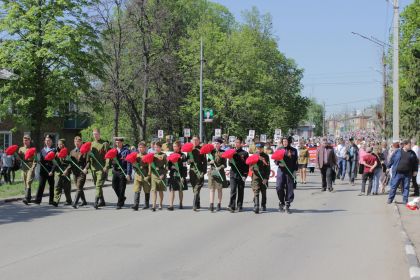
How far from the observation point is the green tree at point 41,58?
25.5 metres

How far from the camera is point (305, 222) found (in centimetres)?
1280

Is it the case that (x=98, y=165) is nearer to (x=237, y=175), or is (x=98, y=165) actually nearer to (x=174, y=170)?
(x=174, y=170)

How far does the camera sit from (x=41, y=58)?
25.8m

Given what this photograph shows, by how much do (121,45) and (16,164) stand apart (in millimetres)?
12937

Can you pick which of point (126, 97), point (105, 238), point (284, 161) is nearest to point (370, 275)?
point (105, 238)

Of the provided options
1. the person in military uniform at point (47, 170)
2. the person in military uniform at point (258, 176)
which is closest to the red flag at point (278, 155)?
A: the person in military uniform at point (258, 176)

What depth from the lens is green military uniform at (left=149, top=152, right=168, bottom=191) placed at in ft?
48.6

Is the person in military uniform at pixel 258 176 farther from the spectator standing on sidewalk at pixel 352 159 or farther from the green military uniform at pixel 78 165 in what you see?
the spectator standing on sidewalk at pixel 352 159

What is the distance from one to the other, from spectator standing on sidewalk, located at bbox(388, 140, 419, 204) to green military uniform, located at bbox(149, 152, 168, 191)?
6.11 meters

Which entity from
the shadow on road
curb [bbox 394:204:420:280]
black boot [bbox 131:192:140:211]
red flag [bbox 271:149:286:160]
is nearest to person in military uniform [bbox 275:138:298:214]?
red flag [bbox 271:149:286:160]

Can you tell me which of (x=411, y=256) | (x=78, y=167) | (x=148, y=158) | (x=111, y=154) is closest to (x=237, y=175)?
(x=148, y=158)

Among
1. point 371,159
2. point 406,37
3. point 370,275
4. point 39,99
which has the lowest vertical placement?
point 370,275

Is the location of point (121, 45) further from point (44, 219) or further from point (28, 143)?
point (44, 219)

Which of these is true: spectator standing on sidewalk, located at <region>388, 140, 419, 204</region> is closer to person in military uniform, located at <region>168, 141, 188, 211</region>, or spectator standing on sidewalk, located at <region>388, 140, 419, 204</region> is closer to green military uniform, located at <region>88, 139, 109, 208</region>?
person in military uniform, located at <region>168, 141, 188, 211</region>
